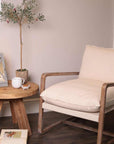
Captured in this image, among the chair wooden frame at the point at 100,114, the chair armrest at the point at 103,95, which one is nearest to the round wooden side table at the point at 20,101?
the chair wooden frame at the point at 100,114

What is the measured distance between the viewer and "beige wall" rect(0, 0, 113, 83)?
110 inches

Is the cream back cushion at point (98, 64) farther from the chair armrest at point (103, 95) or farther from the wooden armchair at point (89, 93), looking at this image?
the chair armrest at point (103, 95)

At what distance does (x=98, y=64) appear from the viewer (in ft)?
8.16

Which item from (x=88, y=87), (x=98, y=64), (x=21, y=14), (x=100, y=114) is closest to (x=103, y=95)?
(x=100, y=114)

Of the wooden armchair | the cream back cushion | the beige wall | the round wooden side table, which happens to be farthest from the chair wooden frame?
the beige wall

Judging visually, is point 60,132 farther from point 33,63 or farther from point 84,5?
point 84,5

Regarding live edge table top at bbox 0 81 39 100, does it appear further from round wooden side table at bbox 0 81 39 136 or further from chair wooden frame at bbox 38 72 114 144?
chair wooden frame at bbox 38 72 114 144

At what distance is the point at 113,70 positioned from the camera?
7.83ft

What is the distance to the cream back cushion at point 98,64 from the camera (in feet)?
7.92

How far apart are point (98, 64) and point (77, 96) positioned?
523 millimetres

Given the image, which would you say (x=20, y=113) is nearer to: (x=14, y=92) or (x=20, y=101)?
(x=20, y=101)

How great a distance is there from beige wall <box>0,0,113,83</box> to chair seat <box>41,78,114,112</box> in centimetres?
69

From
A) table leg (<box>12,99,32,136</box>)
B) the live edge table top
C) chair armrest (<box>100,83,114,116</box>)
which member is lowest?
table leg (<box>12,99,32,136</box>)

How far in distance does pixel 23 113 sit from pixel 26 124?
11 centimetres
